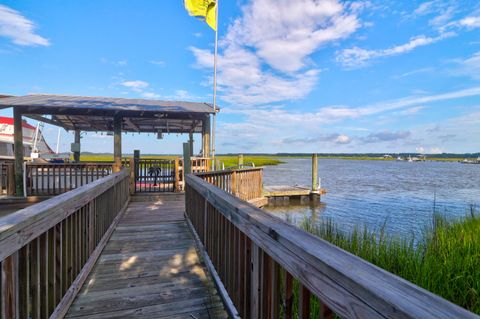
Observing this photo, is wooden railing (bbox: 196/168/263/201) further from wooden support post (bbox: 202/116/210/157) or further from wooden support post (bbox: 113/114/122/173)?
wooden support post (bbox: 113/114/122/173)

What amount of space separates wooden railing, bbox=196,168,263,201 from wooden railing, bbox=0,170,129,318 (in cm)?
342

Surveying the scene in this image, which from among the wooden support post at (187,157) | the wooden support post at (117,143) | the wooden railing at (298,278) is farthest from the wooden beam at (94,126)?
the wooden railing at (298,278)

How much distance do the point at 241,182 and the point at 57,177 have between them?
6.22m

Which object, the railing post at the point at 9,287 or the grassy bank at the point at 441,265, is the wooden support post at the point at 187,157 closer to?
the grassy bank at the point at 441,265

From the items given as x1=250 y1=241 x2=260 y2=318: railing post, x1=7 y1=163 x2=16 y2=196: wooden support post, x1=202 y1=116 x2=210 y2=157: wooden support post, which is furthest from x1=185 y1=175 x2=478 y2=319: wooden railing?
x1=7 y1=163 x2=16 y2=196: wooden support post

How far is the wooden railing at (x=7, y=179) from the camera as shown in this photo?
894cm

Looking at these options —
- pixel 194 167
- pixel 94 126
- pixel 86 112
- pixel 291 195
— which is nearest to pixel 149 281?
pixel 194 167

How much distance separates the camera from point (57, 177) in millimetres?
9008

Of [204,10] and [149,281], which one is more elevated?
[204,10]

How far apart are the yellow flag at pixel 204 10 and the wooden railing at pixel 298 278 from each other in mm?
10623

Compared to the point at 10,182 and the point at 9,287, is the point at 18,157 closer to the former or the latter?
the point at 10,182

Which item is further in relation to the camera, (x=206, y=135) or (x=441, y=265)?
(x=206, y=135)

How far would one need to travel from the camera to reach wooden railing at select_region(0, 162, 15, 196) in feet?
29.3

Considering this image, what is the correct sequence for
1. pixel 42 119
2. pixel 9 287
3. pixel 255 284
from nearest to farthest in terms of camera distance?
pixel 9 287
pixel 255 284
pixel 42 119
